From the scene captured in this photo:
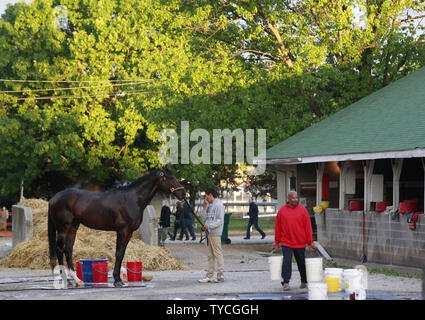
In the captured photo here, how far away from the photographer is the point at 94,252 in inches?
794

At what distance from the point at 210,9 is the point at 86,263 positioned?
16692 mm

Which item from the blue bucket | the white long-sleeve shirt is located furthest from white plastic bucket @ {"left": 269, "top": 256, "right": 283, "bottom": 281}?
the blue bucket

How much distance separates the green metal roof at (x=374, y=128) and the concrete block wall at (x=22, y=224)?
7.50 meters

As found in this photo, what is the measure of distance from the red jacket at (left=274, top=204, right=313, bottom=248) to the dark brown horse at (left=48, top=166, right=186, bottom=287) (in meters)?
2.53

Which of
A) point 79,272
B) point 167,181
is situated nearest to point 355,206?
point 167,181

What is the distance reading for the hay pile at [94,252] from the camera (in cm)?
1992

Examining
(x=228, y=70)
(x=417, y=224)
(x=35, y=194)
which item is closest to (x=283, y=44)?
(x=228, y=70)

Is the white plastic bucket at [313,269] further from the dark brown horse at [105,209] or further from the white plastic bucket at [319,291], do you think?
the dark brown horse at [105,209]

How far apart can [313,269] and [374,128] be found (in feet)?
27.7

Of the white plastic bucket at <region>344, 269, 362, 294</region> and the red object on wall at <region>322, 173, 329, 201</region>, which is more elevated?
the red object on wall at <region>322, 173, 329, 201</region>

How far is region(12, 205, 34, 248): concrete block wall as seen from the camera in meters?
22.8

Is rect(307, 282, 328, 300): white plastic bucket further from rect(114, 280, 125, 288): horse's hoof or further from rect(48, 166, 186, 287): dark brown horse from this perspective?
rect(48, 166, 186, 287): dark brown horse

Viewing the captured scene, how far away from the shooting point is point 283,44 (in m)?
29.5

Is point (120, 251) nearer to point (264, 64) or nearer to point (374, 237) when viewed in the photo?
point (374, 237)
